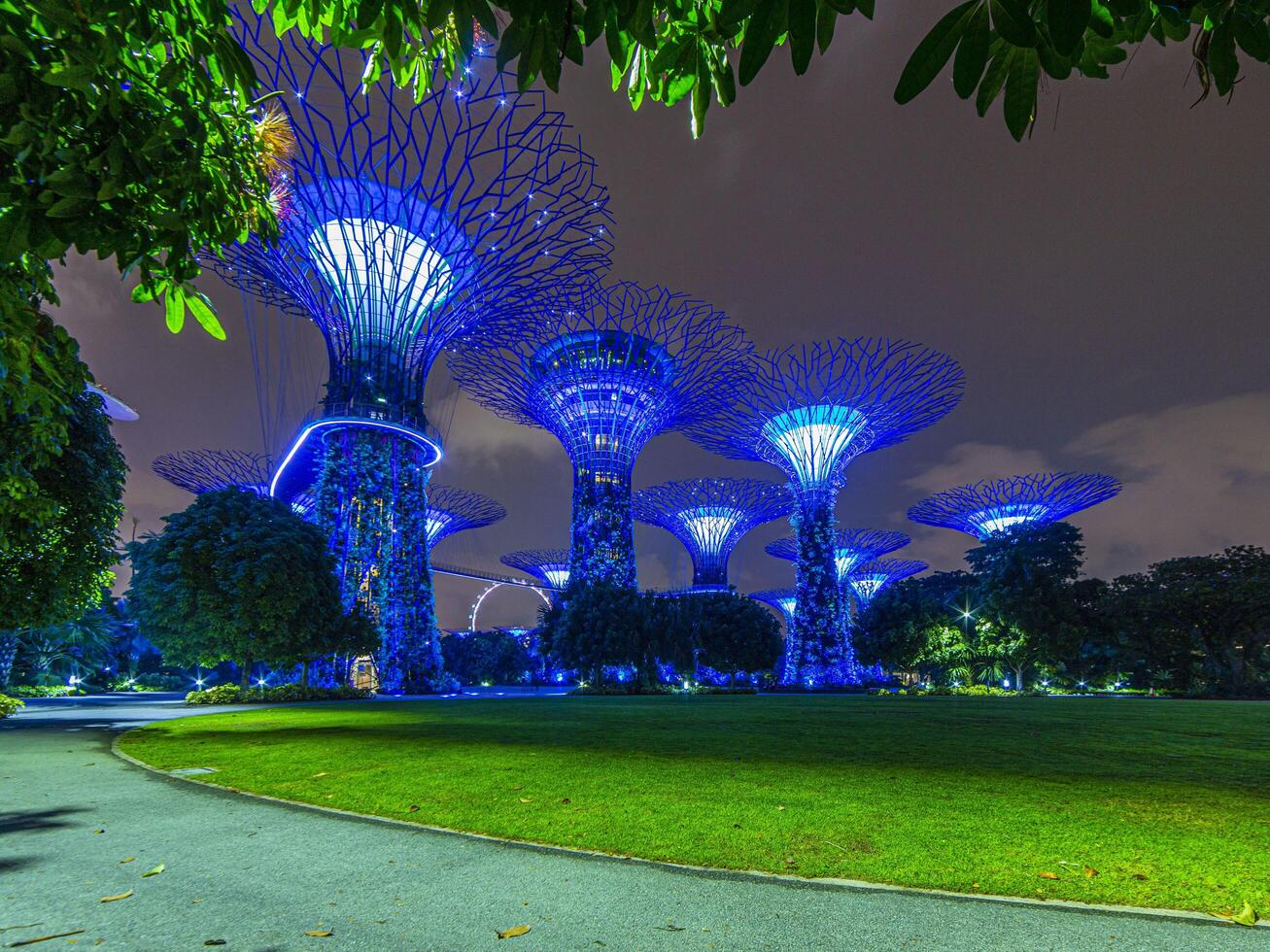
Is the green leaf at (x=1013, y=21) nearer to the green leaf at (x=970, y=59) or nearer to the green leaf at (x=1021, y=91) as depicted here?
the green leaf at (x=970, y=59)

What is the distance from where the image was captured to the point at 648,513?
8550cm

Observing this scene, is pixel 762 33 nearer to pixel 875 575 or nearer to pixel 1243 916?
pixel 1243 916

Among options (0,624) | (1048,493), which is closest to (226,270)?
(0,624)

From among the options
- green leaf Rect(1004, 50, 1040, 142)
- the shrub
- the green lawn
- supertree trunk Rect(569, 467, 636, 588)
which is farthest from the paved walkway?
supertree trunk Rect(569, 467, 636, 588)

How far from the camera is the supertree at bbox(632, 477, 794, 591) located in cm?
8250

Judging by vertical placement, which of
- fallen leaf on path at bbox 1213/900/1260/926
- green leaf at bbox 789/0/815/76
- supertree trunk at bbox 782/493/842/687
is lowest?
fallen leaf on path at bbox 1213/900/1260/926

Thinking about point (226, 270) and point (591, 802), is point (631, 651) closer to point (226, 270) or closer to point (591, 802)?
point (226, 270)

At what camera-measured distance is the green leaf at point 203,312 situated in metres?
3.84

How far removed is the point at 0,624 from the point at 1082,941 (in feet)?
68.2

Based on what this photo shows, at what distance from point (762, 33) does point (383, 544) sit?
38875 millimetres

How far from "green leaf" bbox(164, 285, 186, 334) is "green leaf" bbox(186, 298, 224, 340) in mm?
45

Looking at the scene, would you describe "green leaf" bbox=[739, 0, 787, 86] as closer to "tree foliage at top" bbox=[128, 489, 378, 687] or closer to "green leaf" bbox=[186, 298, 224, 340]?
"green leaf" bbox=[186, 298, 224, 340]

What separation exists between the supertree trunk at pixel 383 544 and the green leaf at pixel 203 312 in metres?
34.6

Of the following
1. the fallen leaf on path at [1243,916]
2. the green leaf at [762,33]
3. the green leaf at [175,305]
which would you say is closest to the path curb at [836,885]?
the fallen leaf on path at [1243,916]
